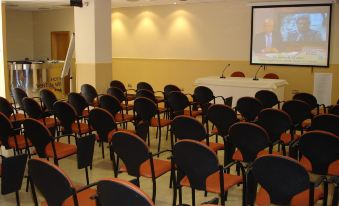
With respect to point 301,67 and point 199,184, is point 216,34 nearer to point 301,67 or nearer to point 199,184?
point 301,67

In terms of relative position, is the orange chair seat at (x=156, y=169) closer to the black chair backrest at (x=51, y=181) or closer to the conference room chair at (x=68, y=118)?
the black chair backrest at (x=51, y=181)

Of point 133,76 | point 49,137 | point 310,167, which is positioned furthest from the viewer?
point 133,76

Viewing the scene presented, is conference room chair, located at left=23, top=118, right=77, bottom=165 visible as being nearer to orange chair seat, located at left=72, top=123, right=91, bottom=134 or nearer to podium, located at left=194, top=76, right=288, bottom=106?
orange chair seat, located at left=72, top=123, right=91, bottom=134

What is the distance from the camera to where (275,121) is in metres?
5.09

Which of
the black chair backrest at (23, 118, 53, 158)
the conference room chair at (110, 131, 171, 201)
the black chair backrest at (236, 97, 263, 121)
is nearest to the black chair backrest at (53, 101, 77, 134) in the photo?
the black chair backrest at (23, 118, 53, 158)

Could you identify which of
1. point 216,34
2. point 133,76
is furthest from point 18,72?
point 216,34

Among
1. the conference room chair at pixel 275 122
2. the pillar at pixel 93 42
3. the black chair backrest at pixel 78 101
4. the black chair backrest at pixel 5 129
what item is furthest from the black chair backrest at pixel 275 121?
the pillar at pixel 93 42

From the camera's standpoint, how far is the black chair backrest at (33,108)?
629 centimetres

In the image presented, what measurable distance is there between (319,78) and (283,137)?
5.25 metres

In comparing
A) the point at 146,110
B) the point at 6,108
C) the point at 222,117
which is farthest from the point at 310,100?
the point at 6,108

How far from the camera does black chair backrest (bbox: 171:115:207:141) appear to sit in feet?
15.0

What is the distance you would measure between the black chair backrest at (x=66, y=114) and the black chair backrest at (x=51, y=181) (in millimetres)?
2757

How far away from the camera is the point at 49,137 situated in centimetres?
448

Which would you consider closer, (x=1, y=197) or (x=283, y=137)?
(x=1, y=197)
